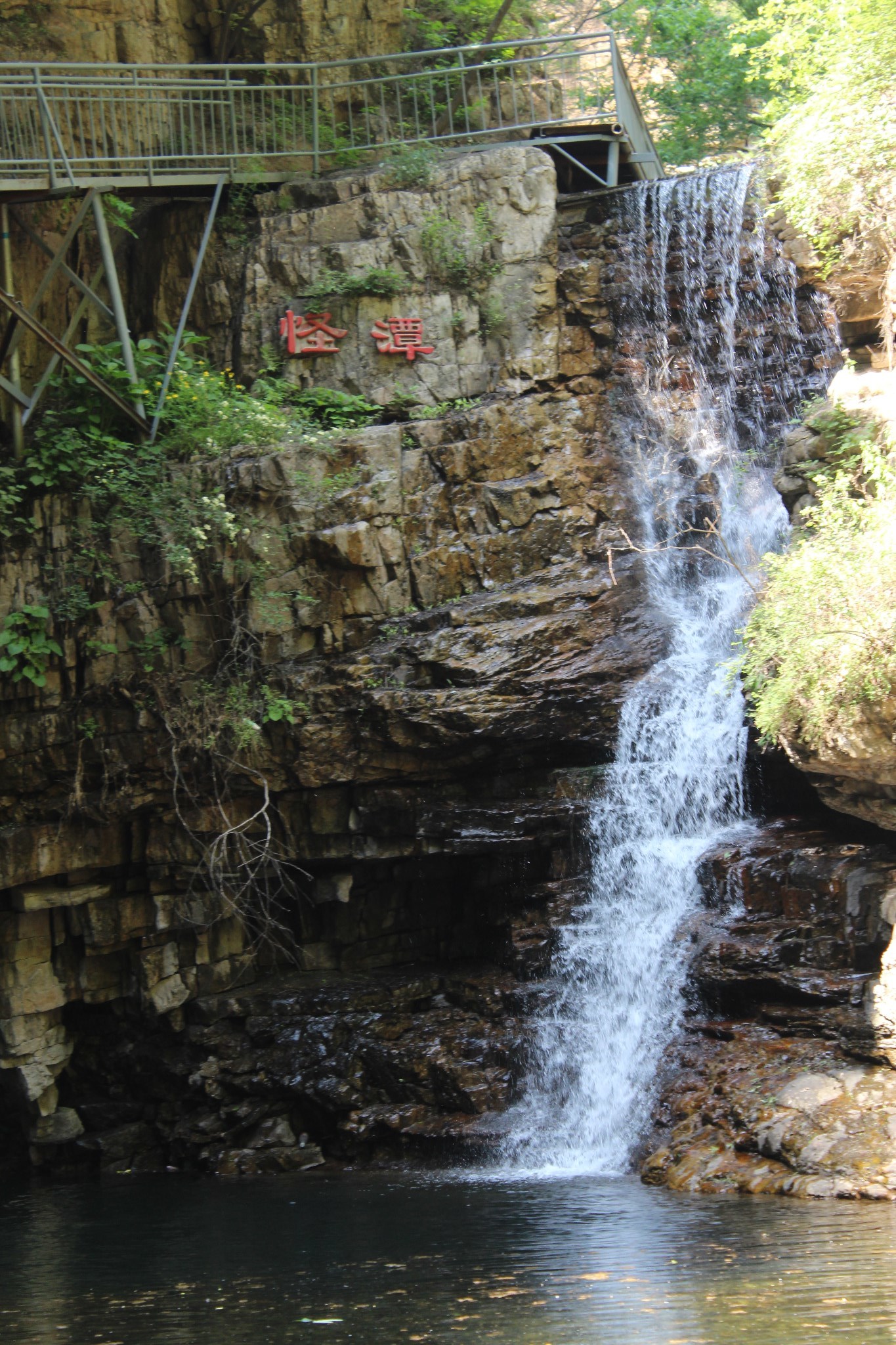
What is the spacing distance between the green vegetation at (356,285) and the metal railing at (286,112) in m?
1.86

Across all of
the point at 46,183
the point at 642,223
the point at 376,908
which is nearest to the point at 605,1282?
the point at 376,908

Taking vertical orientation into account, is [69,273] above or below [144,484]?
above

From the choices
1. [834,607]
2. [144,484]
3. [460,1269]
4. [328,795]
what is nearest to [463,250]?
[144,484]

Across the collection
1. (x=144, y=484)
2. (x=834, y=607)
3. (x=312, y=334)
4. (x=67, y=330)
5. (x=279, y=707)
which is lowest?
(x=279, y=707)

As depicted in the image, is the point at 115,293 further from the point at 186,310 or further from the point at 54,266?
the point at 186,310

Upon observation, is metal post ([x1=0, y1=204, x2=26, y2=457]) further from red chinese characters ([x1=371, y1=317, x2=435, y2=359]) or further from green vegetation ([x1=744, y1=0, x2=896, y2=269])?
green vegetation ([x1=744, y1=0, x2=896, y2=269])

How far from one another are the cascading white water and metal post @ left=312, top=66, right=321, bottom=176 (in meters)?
4.00

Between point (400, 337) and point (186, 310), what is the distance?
2.54 metres

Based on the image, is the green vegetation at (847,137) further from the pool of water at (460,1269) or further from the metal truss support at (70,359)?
the pool of water at (460,1269)

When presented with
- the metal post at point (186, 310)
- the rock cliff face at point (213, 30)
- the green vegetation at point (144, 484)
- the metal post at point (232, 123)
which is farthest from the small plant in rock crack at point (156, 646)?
the rock cliff face at point (213, 30)

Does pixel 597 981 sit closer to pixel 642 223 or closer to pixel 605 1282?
pixel 605 1282

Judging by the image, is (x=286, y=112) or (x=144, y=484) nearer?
(x=144, y=484)

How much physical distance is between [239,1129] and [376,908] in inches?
113

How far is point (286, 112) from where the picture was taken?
16266 mm
